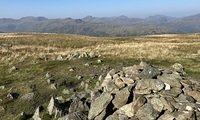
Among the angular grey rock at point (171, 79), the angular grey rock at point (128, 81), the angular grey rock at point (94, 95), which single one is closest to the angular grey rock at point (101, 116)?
the angular grey rock at point (94, 95)

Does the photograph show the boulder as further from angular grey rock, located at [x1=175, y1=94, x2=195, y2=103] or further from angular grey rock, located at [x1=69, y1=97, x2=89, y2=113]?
angular grey rock, located at [x1=69, y1=97, x2=89, y2=113]

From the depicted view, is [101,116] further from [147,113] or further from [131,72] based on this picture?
[131,72]

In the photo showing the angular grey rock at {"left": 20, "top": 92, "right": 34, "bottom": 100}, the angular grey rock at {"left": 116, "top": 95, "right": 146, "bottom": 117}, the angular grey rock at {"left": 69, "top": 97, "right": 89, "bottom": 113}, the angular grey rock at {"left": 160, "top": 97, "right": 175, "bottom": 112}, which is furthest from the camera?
the angular grey rock at {"left": 20, "top": 92, "right": 34, "bottom": 100}

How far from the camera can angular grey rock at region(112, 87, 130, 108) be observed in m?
15.8

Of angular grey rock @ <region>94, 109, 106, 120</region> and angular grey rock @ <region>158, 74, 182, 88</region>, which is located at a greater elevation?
angular grey rock @ <region>158, 74, 182, 88</region>

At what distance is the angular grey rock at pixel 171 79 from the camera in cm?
1703

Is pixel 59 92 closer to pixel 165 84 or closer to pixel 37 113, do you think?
pixel 37 113

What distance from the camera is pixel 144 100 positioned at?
1538cm

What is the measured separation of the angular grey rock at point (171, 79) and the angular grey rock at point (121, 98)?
3.14 m

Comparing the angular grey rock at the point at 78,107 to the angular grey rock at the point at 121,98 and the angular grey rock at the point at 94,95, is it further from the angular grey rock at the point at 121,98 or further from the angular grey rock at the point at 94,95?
the angular grey rock at the point at 121,98

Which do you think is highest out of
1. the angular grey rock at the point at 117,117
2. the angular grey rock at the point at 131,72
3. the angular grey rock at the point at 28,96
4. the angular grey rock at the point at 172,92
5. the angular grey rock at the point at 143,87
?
the angular grey rock at the point at 131,72

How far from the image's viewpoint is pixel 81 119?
15477mm

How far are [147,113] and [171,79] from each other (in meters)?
4.15

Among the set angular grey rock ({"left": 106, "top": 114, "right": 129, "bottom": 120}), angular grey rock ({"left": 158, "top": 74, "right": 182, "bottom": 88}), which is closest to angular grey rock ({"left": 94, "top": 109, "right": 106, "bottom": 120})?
angular grey rock ({"left": 106, "top": 114, "right": 129, "bottom": 120})
